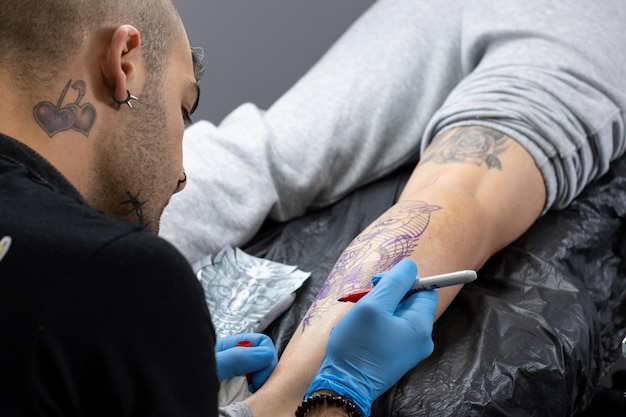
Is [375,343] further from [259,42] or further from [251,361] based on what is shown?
[259,42]

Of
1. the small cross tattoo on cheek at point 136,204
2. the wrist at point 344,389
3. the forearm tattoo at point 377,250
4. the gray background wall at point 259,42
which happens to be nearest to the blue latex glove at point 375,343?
the wrist at point 344,389

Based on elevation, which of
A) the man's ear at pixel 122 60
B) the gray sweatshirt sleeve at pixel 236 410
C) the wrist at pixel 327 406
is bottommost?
the wrist at pixel 327 406

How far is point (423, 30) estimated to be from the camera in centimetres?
190

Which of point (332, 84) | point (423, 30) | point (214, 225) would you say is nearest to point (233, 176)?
point (214, 225)

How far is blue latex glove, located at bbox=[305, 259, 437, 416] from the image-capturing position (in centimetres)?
108

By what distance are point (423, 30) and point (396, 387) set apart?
1.02m

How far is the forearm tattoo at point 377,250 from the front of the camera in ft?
4.18

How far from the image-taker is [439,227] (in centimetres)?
135

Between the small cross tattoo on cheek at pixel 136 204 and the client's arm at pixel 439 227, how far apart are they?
307 mm

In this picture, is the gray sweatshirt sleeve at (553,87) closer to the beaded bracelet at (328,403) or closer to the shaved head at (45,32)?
the beaded bracelet at (328,403)

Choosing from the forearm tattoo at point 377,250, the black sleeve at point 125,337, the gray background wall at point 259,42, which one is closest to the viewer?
the black sleeve at point 125,337

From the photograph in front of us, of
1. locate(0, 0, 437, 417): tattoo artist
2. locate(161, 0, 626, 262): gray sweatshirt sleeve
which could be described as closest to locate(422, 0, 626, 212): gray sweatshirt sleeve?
locate(161, 0, 626, 262): gray sweatshirt sleeve

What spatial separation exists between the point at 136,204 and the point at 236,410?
0.31 metres

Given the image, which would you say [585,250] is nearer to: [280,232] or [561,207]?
[561,207]
